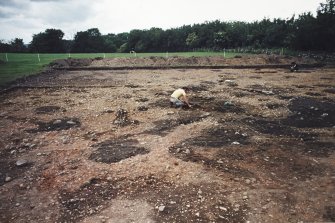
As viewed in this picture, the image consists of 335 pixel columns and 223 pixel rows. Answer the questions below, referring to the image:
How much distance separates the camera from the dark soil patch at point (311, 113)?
375 inches

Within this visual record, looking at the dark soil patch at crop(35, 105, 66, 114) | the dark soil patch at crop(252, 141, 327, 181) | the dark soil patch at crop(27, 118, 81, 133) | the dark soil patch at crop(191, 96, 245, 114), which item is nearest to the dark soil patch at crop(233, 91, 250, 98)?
the dark soil patch at crop(191, 96, 245, 114)

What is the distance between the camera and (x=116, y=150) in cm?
770

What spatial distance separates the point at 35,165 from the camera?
703 cm

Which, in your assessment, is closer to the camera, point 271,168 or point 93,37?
point 271,168

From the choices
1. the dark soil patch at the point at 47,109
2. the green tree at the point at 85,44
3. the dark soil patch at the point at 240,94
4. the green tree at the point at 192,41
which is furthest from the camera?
the green tree at the point at 85,44

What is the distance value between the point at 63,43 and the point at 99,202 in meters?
66.9

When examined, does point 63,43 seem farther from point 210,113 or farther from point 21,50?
point 210,113

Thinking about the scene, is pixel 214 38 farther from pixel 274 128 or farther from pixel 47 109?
pixel 274 128

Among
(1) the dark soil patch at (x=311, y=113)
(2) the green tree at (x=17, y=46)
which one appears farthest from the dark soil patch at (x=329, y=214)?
(2) the green tree at (x=17, y=46)

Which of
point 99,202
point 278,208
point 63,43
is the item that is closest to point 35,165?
point 99,202

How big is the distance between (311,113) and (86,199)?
8.41 meters

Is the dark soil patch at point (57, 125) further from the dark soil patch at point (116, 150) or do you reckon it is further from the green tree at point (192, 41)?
the green tree at point (192, 41)

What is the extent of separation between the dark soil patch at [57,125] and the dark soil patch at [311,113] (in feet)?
22.9

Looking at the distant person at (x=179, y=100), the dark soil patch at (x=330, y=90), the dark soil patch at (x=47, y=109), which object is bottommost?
the dark soil patch at (x=330, y=90)
